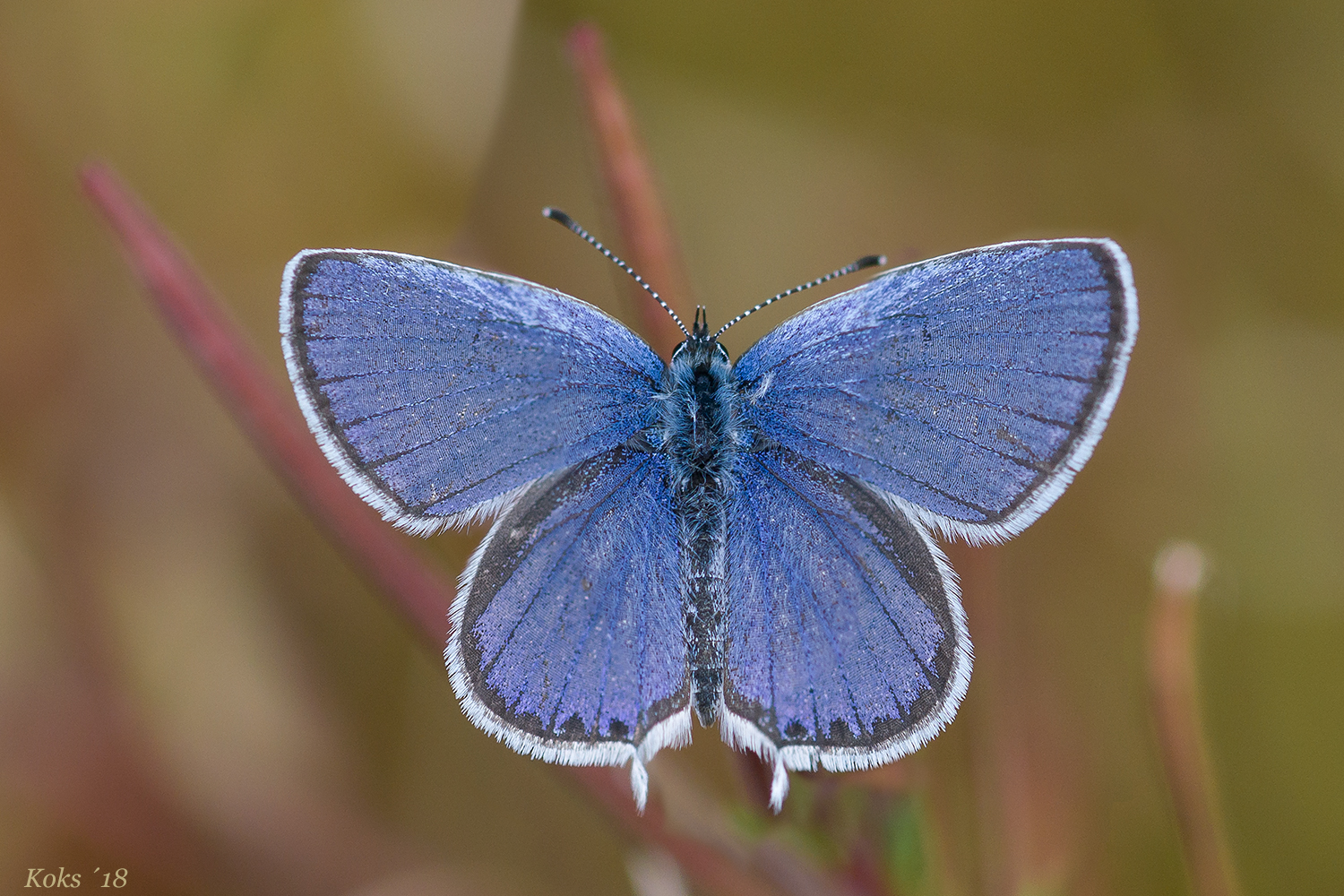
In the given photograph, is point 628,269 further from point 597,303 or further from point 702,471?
point 597,303

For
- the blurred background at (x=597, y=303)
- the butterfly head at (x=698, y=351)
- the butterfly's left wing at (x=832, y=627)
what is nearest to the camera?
the butterfly's left wing at (x=832, y=627)

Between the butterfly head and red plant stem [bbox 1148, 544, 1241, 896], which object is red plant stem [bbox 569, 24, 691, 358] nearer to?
the butterfly head

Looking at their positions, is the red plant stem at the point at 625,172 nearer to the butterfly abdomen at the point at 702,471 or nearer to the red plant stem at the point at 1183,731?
the butterfly abdomen at the point at 702,471

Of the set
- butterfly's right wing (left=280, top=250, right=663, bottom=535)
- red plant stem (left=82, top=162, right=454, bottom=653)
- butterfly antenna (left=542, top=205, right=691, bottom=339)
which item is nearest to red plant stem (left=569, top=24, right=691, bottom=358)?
butterfly antenna (left=542, top=205, right=691, bottom=339)

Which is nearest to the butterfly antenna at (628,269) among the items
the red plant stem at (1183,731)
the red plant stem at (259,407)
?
the red plant stem at (259,407)

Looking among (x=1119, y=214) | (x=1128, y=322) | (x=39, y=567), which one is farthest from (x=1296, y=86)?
(x=39, y=567)

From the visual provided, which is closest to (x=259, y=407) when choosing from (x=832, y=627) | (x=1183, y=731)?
(x=832, y=627)
